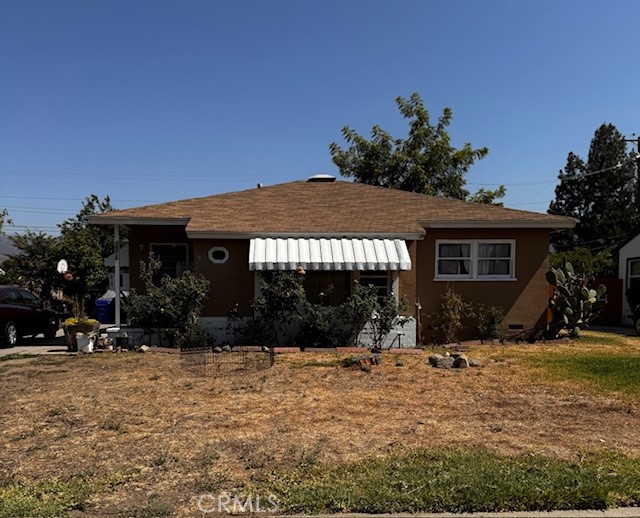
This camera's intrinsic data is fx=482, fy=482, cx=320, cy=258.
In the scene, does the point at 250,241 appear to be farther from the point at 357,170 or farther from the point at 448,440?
the point at 357,170

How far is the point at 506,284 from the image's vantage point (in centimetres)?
1515

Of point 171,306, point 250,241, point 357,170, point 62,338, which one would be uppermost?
point 357,170

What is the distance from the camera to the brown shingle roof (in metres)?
14.2

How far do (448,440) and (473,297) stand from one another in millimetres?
9705

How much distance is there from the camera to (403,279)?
14375 millimetres

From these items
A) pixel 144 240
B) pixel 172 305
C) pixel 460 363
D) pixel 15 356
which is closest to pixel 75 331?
pixel 15 356

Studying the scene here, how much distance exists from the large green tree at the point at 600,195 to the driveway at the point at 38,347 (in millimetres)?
47035

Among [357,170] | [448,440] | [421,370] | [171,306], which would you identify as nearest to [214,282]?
[171,306]

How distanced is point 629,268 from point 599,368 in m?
15.0

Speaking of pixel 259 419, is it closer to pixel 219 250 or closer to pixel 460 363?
pixel 460 363

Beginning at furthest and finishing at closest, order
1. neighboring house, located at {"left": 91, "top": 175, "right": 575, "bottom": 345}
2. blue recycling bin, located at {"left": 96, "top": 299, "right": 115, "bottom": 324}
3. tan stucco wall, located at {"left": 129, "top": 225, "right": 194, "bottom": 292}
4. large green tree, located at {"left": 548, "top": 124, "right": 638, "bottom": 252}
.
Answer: large green tree, located at {"left": 548, "top": 124, "right": 638, "bottom": 252}, blue recycling bin, located at {"left": 96, "top": 299, "right": 115, "bottom": 324}, tan stucco wall, located at {"left": 129, "top": 225, "right": 194, "bottom": 292}, neighboring house, located at {"left": 91, "top": 175, "right": 575, "bottom": 345}

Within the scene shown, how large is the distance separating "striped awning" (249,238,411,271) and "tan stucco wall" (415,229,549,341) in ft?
5.04

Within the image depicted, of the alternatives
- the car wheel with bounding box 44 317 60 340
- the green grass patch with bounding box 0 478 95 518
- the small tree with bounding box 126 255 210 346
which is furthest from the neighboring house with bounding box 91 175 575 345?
the green grass patch with bounding box 0 478 95 518

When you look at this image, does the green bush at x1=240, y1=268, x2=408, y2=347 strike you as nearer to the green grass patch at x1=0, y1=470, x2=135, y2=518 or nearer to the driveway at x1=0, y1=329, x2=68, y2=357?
the driveway at x1=0, y1=329, x2=68, y2=357
